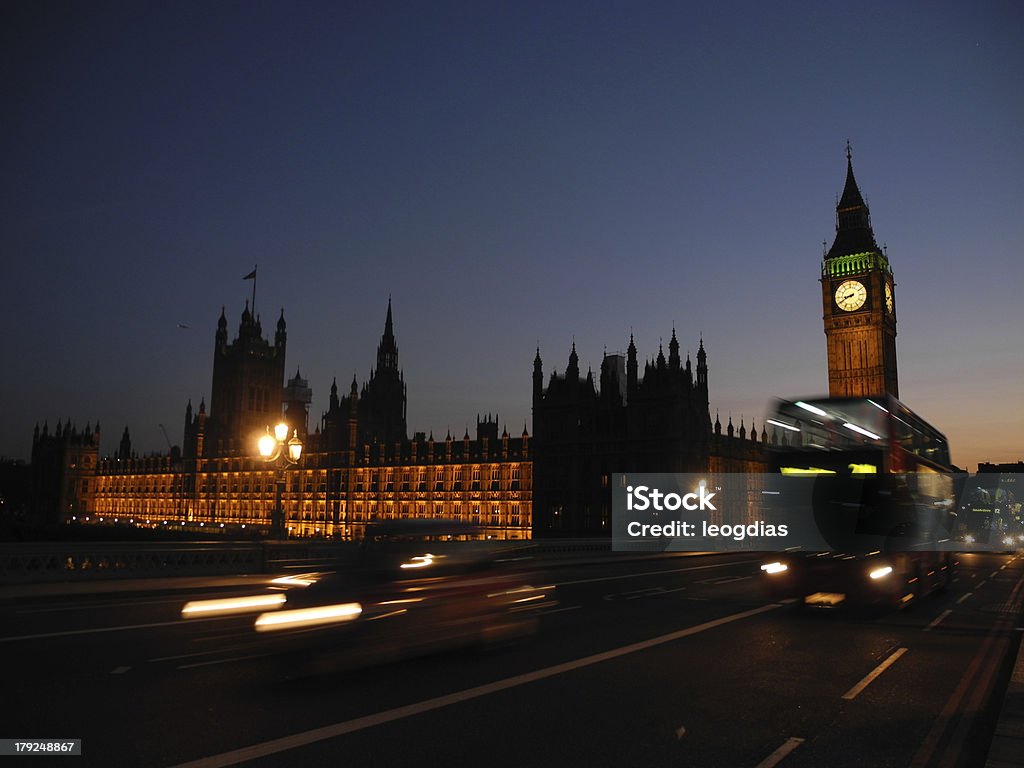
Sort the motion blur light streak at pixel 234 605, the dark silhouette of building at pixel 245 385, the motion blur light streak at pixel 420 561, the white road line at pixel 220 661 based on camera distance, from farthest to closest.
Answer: the dark silhouette of building at pixel 245 385 < the motion blur light streak at pixel 420 561 < the white road line at pixel 220 661 < the motion blur light streak at pixel 234 605

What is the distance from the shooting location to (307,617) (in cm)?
1009

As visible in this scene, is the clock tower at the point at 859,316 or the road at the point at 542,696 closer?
the road at the point at 542,696

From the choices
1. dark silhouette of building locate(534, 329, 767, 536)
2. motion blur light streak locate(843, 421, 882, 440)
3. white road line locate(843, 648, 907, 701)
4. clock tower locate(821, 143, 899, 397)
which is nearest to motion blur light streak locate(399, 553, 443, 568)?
white road line locate(843, 648, 907, 701)

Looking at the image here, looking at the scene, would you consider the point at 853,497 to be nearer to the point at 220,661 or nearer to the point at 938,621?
the point at 938,621

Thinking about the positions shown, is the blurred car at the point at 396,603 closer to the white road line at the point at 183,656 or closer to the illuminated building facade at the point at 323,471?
the white road line at the point at 183,656

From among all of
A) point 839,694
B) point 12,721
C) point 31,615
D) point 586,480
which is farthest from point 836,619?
point 586,480

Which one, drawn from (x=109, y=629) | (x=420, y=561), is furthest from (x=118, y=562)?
(x=420, y=561)

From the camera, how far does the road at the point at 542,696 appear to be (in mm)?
7660

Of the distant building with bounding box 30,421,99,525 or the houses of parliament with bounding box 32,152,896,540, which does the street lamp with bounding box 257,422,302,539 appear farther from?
the distant building with bounding box 30,421,99,525

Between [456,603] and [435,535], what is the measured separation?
4.57 feet

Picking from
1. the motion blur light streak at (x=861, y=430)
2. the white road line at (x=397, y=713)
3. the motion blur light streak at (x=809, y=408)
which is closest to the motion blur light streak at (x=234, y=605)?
the white road line at (x=397, y=713)

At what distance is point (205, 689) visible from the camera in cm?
980

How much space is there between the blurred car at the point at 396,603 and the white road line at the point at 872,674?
16.7 feet

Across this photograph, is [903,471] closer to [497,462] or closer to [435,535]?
[435,535]
